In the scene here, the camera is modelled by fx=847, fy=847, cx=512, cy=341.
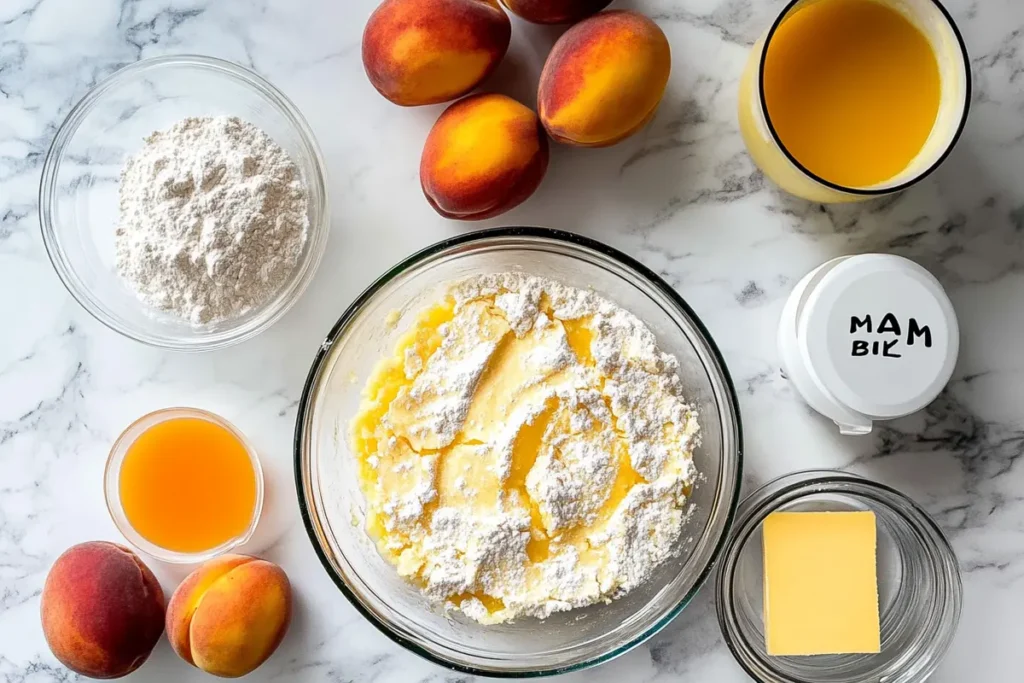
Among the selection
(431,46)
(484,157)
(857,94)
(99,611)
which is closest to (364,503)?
(99,611)

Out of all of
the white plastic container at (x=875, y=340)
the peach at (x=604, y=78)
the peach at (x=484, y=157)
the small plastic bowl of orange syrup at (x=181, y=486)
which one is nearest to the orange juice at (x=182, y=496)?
the small plastic bowl of orange syrup at (x=181, y=486)

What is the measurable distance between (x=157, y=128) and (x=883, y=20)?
103 centimetres

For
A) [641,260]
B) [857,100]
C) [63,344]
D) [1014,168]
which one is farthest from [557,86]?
[63,344]

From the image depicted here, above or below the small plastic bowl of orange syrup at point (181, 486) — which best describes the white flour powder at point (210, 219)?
above

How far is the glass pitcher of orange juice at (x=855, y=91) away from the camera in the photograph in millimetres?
1114

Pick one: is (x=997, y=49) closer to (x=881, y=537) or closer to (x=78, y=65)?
(x=881, y=537)

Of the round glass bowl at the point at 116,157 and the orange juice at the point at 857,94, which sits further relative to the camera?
the round glass bowl at the point at 116,157

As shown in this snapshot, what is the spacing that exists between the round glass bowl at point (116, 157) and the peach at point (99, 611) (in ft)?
1.03

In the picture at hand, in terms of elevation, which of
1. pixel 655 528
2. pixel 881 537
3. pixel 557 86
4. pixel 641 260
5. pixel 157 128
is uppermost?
pixel 557 86

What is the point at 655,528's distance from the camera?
114cm

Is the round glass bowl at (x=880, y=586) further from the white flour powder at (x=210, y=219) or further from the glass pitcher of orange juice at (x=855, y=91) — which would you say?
the white flour powder at (x=210, y=219)

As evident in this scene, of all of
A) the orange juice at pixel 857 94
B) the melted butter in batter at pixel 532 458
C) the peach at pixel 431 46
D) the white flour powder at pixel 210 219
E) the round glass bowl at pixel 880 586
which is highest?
the peach at pixel 431 46

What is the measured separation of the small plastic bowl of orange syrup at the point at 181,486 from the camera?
122cm

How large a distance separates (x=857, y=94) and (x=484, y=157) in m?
0.50
